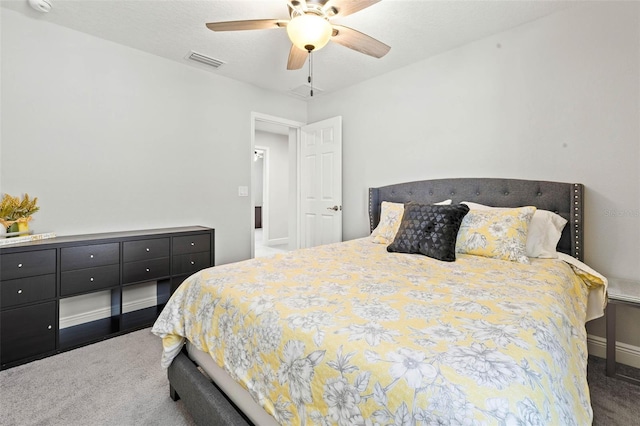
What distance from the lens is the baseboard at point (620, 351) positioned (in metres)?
2.00

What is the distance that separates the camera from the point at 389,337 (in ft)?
2.89

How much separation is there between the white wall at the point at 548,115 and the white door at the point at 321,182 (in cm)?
72

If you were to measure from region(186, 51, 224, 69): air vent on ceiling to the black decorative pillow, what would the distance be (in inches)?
97.3

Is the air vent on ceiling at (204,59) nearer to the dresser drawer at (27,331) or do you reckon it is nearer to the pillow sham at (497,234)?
the dresser drawer at (27,331)

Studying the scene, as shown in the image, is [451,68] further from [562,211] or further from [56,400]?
[56,400]

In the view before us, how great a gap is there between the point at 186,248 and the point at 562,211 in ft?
10.3

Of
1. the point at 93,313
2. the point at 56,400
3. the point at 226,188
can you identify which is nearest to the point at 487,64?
the point at 226,188

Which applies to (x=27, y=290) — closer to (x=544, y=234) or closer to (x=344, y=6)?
(x=344, y=6)

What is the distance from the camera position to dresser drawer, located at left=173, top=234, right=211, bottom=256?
9.12ft

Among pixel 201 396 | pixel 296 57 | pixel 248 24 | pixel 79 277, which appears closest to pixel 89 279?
pixel 79 277

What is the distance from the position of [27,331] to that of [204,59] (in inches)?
105

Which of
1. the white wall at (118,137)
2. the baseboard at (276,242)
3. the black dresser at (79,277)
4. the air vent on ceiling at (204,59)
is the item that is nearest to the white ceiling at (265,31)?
the air vent on ceiling at (204,59)

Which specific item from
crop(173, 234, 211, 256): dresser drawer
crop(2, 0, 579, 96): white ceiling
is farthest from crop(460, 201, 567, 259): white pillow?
crop(173, 234, 211, 256): dresser drawer

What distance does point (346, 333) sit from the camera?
0.92 metres
